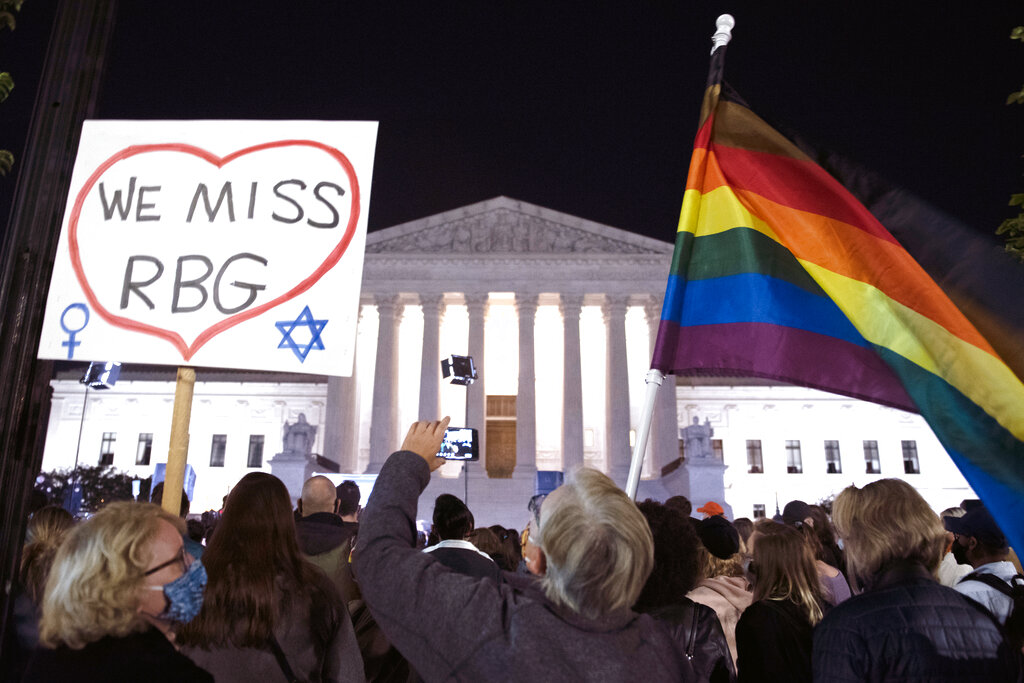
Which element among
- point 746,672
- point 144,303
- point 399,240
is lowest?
point 746,672

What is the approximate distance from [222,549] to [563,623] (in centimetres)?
161

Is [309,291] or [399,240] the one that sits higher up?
[399,240]

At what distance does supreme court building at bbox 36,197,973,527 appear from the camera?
134 feet

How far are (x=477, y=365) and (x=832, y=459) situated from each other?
27529 millimetres

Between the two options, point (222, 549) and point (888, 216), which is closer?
point (222, 549)

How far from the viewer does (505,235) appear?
44062 mm

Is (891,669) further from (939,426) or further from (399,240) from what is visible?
(399,240)

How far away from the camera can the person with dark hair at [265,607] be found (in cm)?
307

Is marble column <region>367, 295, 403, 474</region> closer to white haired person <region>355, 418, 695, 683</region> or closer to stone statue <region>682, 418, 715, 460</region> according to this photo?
stone statue <region>682, 418, 715, 460</region>

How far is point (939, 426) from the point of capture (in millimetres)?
3941

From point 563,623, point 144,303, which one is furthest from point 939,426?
point 144,303

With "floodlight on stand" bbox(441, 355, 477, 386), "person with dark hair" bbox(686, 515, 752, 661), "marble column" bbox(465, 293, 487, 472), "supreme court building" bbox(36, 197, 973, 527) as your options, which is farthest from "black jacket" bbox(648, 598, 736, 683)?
"marble column" bbox(465, 293, 487, 472)

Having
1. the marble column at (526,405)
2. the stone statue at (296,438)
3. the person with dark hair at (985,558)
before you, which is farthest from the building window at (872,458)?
the person with dark hair at (985,558)

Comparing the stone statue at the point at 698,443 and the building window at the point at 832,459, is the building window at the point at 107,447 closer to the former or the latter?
the stone statue at the point at 698,443
